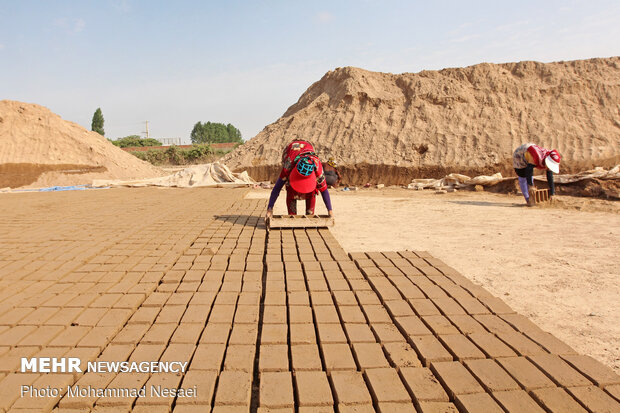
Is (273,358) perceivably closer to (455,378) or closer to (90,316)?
(455,378)

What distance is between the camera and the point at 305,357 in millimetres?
1956

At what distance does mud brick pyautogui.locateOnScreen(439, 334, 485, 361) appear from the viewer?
1.96 meters

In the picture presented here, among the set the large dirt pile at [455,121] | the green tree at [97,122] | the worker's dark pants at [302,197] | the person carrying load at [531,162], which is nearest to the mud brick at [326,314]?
the worker's dark pants at [302,197]

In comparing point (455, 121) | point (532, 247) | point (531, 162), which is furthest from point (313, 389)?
point (455, 121)

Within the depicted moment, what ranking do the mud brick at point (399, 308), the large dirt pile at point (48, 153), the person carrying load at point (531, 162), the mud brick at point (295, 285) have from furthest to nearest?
1. the large dirt pile at point (48, 153)
2. the person carrying load at point (531, 162)
3. the mud brick at point (295, 285)
4. the mud brick at point (399, 308)

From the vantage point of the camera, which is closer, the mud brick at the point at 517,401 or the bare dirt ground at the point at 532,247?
the mud brick at the point at 517,401

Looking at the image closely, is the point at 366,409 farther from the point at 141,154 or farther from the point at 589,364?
the point at 141,154

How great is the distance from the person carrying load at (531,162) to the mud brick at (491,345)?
6.52 m

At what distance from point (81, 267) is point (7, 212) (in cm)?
517

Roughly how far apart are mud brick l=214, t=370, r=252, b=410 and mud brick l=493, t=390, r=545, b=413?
103cm

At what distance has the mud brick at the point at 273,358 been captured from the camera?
1.87 meters

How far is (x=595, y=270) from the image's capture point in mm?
3529

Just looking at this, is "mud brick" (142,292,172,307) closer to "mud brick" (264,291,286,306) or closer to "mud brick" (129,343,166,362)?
"mud brick" (129,343,166,362)

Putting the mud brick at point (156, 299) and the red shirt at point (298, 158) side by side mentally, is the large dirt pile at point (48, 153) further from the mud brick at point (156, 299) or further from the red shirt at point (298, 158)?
the mud brick at point (156, 299)
